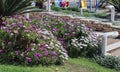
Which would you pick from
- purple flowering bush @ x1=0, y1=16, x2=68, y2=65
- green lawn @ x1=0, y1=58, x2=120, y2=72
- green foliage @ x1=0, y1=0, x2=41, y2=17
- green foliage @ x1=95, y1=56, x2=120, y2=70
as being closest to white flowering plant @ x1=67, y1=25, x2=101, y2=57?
green lawn @ x1=0, y1=58, x2=120, y2=72

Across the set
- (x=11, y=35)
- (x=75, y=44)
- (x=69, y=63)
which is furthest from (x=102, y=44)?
(x=11, y=35)

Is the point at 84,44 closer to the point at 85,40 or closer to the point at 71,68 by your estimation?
the point at 85,40

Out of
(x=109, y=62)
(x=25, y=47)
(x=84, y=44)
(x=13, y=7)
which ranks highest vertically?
(x=13, y=7)

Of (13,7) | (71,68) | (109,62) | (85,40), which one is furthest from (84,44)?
(13,7)

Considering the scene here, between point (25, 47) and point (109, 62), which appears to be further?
point (109, 62)

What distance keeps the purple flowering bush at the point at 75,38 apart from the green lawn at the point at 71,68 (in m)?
0.26

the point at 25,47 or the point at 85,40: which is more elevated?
the point at 25,47

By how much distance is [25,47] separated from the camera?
657 centimetres

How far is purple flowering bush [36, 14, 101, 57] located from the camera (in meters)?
8.02

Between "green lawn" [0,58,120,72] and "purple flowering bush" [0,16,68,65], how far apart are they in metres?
0.18

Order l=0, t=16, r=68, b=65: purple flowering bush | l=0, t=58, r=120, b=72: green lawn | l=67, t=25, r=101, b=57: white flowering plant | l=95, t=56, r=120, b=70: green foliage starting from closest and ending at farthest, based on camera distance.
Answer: l=0, t=58, r=120, b=72: green lawn, l=0, t=16, r=68, b=65: purple flowering bush, l=95, t=56, r=120, b=70: green foliage, l=67, t=25, r=101, b=57: white flowering plant

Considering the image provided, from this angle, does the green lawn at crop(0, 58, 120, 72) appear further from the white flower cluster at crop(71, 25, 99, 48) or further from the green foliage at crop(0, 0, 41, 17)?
the green foliage at crop(0, 0, 41, 17)

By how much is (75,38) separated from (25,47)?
2.07 metres

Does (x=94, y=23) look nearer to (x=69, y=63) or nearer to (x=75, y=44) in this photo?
(x=75, y=44)
